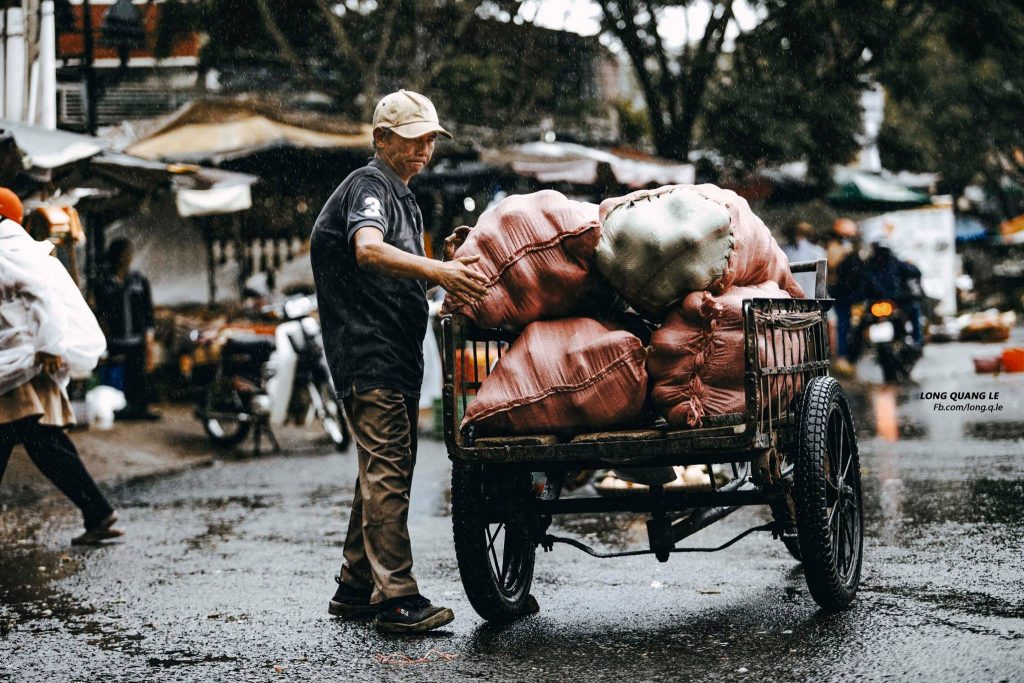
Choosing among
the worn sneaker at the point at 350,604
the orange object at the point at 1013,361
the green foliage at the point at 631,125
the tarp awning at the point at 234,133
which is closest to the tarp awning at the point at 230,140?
the tarp awning at the point at 234,133

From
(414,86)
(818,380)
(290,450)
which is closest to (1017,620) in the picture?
(818,380)

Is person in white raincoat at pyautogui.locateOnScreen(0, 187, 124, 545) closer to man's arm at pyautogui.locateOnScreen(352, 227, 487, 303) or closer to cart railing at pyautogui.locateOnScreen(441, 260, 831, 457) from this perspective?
man's arm at pyautogui.locateOnScreen(352, 227, 487, 303)

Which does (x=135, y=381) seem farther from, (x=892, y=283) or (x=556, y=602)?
(x=556, y=602)

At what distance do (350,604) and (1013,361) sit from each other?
13848 mm

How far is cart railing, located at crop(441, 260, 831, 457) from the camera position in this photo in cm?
467

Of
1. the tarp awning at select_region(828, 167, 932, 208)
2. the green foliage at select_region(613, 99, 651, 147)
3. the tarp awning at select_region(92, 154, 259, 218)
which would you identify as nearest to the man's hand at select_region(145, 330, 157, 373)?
the tarp awning at select_region(92, 154, 259, 218)

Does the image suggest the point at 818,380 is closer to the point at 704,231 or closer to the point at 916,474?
the point at 704,231

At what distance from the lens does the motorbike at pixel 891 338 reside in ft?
55.4

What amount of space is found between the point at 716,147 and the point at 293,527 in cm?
1472

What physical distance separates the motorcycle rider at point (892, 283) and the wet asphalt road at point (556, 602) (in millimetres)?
8212

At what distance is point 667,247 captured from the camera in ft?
15.9

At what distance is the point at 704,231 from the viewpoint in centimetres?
492

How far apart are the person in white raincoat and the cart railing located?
303 cm

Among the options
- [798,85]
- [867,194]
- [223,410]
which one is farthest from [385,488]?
[867,194]
